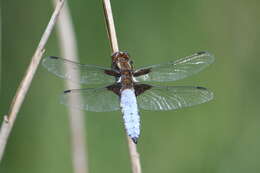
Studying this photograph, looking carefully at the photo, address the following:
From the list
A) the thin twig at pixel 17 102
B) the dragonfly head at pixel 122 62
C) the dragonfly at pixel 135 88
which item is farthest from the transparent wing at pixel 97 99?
the thin twig at pixel 17 102

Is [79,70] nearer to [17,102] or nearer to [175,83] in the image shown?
[17,102]

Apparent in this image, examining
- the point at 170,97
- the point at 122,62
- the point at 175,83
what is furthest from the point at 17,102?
the point at 175,83

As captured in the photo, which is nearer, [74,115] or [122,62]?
[74,115]

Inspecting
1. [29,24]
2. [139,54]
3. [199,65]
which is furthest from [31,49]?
[199,65]

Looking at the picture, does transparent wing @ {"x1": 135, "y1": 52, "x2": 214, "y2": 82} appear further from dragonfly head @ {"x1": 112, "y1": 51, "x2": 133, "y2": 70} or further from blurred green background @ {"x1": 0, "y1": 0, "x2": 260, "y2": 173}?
blurred green background @ {"x1": 0, "y1": 0, "x2": 260, "y2": 173}

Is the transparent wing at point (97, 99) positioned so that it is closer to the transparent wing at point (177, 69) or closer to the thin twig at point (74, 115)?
the thin twig at point (74, 115)

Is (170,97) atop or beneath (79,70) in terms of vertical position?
beneath
